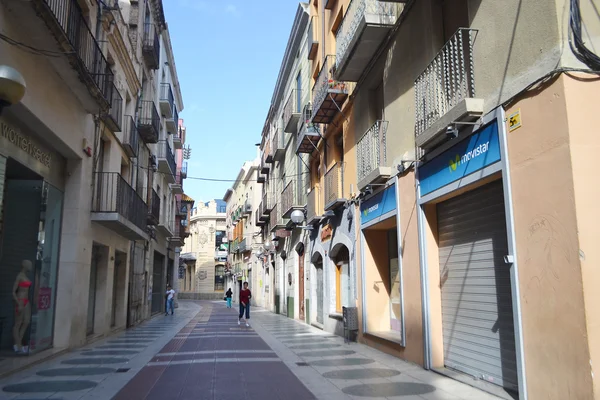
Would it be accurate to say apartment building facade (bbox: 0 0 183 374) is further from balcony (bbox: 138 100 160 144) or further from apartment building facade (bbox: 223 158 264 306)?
apartment building facade (bbox: 223 158 264 306)

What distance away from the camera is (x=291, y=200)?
2169 cm

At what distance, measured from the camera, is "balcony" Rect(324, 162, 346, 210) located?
46.7 ft

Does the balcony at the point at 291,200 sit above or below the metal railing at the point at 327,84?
below

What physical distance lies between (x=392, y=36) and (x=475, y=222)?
472 cm

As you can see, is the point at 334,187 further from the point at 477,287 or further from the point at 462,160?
the point at 477,287

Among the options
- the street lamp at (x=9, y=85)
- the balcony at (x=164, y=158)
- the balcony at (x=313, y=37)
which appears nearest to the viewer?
the street lamp at (x=9, y=85)

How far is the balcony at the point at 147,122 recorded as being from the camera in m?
18.7

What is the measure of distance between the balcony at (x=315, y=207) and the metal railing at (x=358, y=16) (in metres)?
5.71

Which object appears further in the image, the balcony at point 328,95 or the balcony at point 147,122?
the balcony at point 147,122

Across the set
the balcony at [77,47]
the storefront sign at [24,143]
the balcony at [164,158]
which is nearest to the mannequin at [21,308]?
the storefront sign at [24,143]

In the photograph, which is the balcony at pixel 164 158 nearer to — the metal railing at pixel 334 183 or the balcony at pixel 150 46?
the balcony at pixel 150 46

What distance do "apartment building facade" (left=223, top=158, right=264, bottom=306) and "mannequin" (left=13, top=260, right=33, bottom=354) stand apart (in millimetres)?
23051

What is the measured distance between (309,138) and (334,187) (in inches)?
127

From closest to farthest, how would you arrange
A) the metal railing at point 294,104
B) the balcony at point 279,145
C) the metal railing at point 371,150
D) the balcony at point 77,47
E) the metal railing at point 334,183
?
the balcony at point 77,47, the metal railing at point 371,150, the metal railing at point 334,183, the metal railing at point 294,104, the balcony at point 279,145
